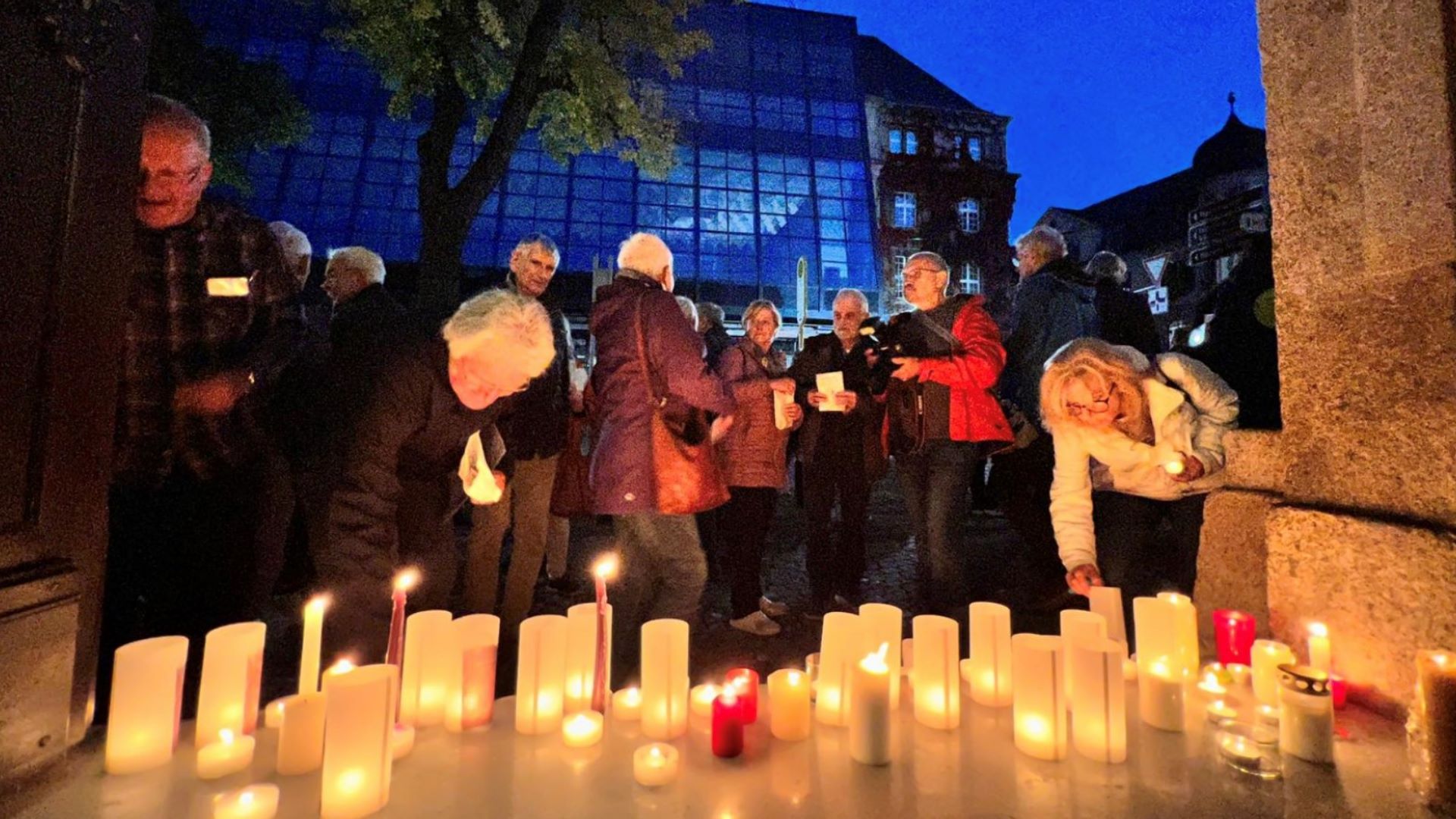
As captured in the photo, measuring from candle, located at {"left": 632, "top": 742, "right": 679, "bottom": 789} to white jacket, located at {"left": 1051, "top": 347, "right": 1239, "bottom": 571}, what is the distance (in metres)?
1.91

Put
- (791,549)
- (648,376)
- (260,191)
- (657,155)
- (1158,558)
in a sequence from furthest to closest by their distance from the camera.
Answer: (260,191) < (657,155) < (791,549) < (1158,558) < (648,376)

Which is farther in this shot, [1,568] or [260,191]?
[260,191]

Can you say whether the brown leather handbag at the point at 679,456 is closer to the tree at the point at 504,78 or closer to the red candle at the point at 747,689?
the red candle at the point at 747,689

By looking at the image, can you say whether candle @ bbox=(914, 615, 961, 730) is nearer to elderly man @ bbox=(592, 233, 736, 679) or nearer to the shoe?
elderly man @ bbox=(592, 233, 736, 679)

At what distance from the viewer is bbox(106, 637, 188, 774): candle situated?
1518 mm

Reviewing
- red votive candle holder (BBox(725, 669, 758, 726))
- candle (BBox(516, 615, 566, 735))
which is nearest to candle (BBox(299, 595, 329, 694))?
candle (BBox(516, 615, 566, 735))

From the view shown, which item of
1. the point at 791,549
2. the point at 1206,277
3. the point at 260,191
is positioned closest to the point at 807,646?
the point at 791,549

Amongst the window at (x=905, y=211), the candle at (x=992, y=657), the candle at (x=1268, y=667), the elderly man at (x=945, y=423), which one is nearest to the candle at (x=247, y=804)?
the candle at (x=992, y=657)

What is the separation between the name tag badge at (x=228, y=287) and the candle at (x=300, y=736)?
1409mm

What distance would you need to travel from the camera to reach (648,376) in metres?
2.73

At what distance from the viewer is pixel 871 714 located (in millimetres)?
1603

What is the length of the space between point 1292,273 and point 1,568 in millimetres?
3520

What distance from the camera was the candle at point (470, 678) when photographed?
1.76m

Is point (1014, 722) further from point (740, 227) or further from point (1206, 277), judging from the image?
point (1206, 277)
